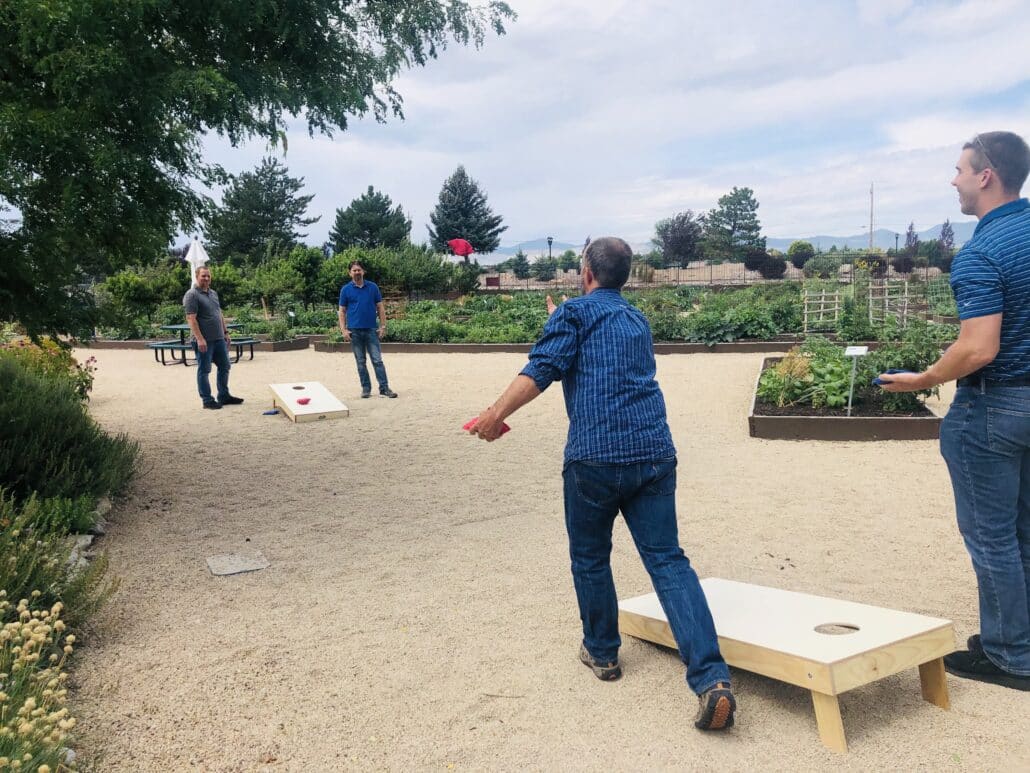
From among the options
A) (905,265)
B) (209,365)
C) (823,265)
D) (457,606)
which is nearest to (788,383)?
(457,606)

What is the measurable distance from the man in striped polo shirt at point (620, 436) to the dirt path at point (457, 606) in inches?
16.6

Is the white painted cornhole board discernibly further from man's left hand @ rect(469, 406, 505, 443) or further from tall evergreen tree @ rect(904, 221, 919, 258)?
tall evergreen tree @ rect(904, 221, 919, 258)

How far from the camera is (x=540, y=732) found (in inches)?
125

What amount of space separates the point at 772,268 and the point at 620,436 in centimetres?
4720

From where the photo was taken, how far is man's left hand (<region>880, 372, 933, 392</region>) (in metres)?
3.16

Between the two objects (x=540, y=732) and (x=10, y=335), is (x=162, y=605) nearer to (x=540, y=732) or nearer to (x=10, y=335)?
(x=540, y=732)

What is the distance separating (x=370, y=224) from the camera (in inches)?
2697

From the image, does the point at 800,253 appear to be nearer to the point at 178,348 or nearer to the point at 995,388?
the point at 178,348

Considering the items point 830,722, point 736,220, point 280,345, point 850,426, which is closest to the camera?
point 830,722

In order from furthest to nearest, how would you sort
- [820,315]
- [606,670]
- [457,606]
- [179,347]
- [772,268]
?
[772,268], [820,315], [179,347], [457,606], [606,670]

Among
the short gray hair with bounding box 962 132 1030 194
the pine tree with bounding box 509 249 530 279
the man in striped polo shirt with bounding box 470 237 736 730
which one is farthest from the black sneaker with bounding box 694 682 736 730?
the pine tree with bounding box 509 249 530 279

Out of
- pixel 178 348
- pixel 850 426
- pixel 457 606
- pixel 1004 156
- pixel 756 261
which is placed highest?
pixel 756 261

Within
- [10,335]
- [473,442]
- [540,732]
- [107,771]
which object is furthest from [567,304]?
[10,335]

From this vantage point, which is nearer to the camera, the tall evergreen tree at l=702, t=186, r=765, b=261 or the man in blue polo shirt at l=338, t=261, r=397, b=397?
the man in blue polo shirt at l=338, t=261, r=397, b=397
